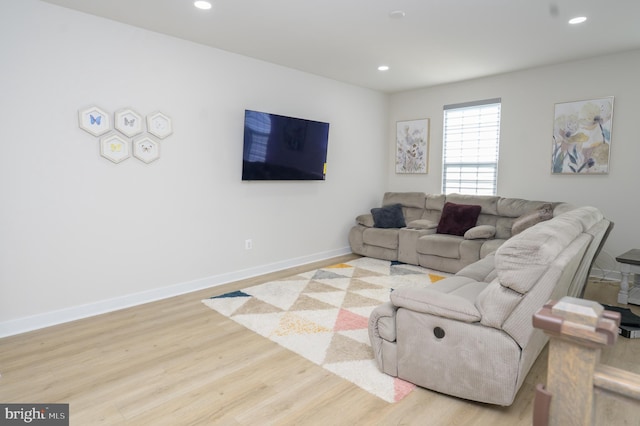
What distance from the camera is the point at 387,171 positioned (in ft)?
21.4

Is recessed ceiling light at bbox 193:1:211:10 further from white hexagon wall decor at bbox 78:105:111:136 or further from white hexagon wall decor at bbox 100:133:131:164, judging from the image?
white hexagon wall decor at bbox 100:133:131:164

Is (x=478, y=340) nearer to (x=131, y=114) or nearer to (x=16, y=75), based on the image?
(x=131, y=114)

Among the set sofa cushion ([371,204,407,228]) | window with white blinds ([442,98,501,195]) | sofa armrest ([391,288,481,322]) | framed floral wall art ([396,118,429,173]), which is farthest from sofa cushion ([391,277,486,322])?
framed floral wall art ([396,118,429,173])

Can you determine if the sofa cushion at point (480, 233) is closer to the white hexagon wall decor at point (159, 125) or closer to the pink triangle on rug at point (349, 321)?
the pink triangle on rug at point (349, 321)

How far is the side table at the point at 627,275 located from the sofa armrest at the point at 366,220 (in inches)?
116

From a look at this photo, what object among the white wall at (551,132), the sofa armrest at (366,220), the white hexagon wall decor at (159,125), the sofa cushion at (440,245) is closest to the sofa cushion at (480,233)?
the sofa cushion at (440,245)

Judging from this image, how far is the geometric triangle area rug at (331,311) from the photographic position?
8.08ft

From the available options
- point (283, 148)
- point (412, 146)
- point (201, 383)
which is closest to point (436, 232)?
point (412, 146)

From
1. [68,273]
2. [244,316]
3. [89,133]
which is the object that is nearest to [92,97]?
[89,133]

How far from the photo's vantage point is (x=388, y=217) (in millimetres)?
5617

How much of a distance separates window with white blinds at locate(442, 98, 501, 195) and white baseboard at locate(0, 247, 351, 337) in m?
2.70

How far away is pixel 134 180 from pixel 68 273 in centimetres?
97

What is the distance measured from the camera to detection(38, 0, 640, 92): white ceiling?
303cm

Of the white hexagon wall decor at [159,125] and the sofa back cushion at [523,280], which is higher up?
the white hexagon wall decor at [159,125]
